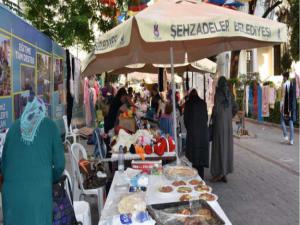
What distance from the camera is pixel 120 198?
327 cm

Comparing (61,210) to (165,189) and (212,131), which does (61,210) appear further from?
(212,131)

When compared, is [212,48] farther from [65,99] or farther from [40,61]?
[65,99]

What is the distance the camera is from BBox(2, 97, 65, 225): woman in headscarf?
3211 mm

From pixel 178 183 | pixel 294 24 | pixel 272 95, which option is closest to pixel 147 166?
pixel 178 183

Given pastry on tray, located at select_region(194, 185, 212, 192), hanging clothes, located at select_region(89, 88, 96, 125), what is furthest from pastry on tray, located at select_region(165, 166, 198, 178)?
hanging clothes, located at select_region(89, 88, 96, 125)

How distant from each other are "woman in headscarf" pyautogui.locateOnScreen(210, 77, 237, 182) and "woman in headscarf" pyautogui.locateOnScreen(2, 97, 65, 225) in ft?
13.9

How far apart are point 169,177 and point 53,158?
121 cm

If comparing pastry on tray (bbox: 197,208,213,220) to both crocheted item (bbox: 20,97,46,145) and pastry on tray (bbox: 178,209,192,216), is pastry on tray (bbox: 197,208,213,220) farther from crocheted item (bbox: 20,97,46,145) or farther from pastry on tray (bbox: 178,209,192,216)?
crocheted item (bbox: 20,97,46,145)

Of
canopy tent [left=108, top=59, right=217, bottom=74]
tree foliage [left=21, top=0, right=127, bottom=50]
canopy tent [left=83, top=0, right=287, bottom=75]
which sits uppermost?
tree foliage [left=21, top=0, right=127, bottom=50]

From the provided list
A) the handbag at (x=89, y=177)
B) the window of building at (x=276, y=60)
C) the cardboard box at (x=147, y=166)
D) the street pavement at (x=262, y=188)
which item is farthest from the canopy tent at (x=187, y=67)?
the window of building at (x=276, y=60)

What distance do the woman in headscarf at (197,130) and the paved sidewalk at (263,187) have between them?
64 cm

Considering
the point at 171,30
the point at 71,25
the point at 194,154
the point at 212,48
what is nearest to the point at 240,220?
the point at 194,154

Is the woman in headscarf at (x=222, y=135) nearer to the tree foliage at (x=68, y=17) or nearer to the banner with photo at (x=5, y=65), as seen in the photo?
the banner with photo at (x=5, y=65)

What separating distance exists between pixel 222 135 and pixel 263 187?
1.17 metres
